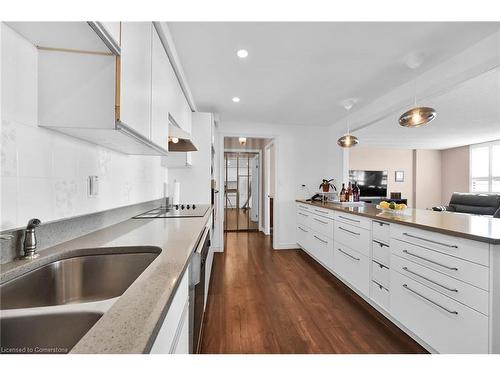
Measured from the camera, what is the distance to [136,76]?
1.06 meters

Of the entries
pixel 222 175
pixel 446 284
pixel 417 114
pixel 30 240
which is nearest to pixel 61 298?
pixel 30 240

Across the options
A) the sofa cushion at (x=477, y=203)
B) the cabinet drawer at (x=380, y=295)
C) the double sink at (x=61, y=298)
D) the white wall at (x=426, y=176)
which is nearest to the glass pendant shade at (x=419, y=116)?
the cabinet drawer at (x=380, y=295)

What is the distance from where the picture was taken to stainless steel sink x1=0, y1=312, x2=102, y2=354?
0.55m

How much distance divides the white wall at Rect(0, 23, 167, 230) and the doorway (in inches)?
180

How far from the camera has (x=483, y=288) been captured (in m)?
1.17

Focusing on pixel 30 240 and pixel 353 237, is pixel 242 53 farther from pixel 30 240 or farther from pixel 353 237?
pixel 353 237

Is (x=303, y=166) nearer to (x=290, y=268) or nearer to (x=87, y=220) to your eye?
(x=290, y=268)

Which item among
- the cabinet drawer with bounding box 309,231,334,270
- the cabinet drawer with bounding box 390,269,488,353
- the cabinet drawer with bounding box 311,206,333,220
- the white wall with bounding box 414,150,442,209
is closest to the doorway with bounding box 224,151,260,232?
the cabinet drawer with bounding box 309,231,334,270

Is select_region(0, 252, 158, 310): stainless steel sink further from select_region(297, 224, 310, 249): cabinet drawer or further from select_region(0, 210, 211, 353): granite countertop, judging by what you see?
select_region(297, 224, 310, 249): cabinet drawer

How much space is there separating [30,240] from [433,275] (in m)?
2.10

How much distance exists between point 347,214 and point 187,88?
2302mm

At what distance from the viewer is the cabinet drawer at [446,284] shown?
1186 mm

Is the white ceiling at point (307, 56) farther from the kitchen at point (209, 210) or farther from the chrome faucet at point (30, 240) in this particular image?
the chrome faucet at point (30, 240)
